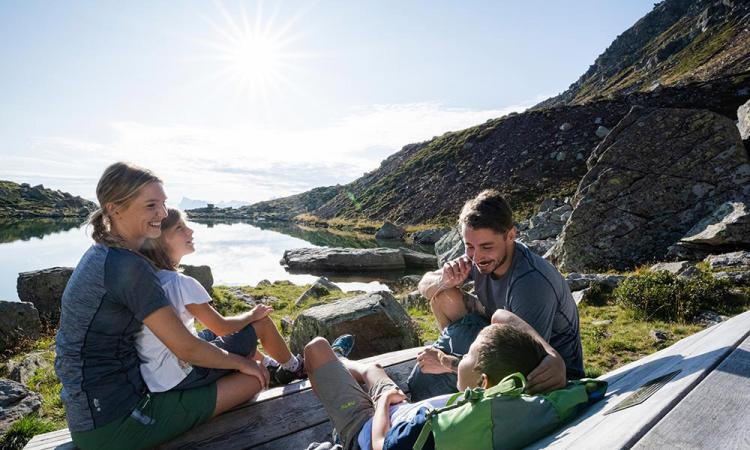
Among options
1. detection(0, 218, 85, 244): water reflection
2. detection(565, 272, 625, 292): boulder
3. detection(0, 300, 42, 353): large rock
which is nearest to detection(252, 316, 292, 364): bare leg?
detection(565, 272, 625, 292): boulder

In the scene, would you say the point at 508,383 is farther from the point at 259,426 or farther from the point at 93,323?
the point at 93,323

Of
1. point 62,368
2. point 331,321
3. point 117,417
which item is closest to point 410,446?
point 117,417

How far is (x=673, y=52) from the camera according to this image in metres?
79.7

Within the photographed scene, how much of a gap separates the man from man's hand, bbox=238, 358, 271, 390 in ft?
4.79

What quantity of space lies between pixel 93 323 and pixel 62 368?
42 cm

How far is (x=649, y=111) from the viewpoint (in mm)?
13719

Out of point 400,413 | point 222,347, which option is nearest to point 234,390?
point 222,347

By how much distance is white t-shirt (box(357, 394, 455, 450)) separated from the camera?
263 cm

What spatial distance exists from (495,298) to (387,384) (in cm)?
132

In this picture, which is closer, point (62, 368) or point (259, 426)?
point (62, 368)

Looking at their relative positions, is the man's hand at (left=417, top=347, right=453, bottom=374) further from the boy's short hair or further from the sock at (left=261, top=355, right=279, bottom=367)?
the sock at (left=261, top=355, right=279, bottom=367)

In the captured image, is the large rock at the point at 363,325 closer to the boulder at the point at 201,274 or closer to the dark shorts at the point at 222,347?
the dark shorts at the point at 222,347

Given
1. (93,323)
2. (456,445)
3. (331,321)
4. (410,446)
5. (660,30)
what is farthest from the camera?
(660,30)

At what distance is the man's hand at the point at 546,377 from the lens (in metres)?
2.21
